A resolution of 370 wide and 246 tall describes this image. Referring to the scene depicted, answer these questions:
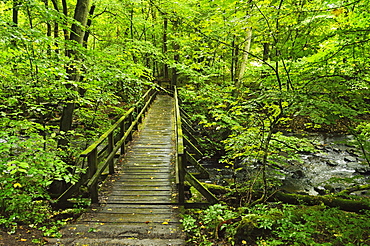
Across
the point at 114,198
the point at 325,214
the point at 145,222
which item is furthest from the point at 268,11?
the point at 114,198

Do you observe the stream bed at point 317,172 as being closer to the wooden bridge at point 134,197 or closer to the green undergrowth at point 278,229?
the wooden bridge at point 134,197

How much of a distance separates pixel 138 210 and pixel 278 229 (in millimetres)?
2767

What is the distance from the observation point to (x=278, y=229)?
3.74m

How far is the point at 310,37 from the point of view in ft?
11.8

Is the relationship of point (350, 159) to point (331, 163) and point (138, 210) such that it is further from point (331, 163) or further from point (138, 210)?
point (138, 210)

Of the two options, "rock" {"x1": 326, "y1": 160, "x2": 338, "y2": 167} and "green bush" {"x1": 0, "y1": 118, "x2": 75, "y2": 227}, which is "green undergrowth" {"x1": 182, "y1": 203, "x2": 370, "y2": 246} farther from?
"rock" {"x1": 326, "y1": 160, "x2": 338, "y2": 167}

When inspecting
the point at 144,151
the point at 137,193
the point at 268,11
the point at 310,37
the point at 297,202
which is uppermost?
the point at 268,11

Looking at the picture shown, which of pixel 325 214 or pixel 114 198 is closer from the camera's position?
pixel 325 214

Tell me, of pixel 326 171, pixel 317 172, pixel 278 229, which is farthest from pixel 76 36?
pixel 326 171

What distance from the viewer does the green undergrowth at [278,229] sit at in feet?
10.8

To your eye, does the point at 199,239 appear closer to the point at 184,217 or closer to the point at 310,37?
the point at 184,217

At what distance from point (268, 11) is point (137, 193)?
4.88m

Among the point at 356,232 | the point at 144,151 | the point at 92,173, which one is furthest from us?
the point at 144,151

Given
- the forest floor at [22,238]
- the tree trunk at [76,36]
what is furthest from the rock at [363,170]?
the forest floor at [22,238]
